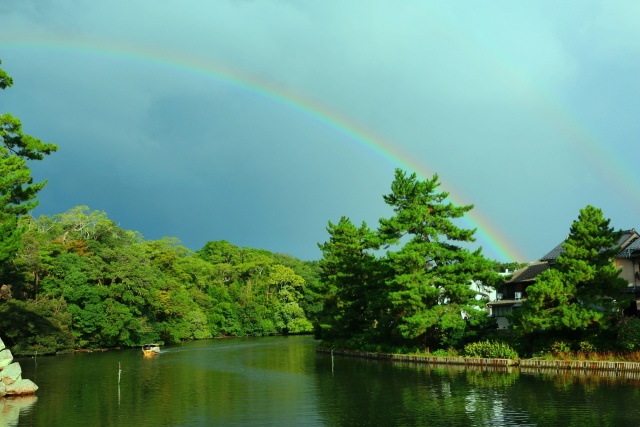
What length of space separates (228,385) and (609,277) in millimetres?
26812

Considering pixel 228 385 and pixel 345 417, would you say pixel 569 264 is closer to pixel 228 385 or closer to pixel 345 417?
pixel 345 417

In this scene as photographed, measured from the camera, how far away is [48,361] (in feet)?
192

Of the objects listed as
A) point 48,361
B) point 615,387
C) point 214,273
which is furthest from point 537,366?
point 214,273

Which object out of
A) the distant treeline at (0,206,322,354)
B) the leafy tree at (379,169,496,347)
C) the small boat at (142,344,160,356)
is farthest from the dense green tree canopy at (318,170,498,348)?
the small boat at (142,344,160,356)

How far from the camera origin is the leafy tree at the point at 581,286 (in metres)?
38.0

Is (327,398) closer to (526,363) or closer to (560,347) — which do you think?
(526,363)

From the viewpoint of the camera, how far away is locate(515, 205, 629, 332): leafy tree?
125 ft

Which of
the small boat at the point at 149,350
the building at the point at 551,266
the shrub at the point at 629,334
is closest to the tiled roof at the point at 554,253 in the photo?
the building at the point at 551,266

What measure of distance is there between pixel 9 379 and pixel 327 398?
727 inches

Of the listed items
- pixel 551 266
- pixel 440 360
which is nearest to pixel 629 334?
pixel 440 360

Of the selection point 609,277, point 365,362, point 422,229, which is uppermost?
point 422,229

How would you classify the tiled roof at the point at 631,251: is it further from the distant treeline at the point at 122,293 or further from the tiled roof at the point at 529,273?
the distant treeline at the point at 122,293

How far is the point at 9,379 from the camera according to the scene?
32438 mm

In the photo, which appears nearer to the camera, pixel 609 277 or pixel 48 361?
pixel 609 277
